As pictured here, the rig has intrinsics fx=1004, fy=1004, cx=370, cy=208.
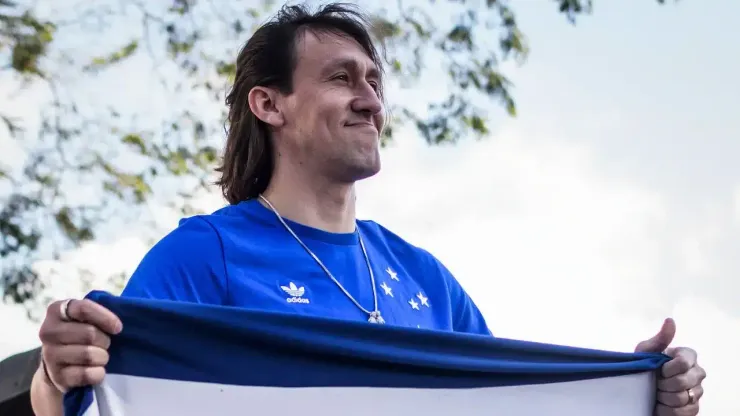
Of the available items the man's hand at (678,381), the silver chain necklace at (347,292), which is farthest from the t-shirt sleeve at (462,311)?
the man's hand at (678,381)

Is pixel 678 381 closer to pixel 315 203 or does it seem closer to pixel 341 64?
pixel 315 203

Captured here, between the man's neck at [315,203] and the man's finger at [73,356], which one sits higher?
the man's neck at [315,203]

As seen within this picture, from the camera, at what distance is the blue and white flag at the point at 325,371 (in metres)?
2.04

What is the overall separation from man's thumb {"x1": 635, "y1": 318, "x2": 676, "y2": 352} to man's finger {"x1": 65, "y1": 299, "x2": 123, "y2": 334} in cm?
134

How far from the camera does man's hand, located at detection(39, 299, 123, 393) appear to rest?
1856mm

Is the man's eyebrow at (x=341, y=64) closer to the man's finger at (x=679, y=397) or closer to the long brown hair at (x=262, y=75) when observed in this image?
the long brown hair at (x=262, y=75)

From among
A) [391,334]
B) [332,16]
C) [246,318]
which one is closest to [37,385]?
[246,318]

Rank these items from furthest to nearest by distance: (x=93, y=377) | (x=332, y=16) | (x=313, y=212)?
(x=332, y=16) < (x=313, y=212) < (x=93, y=377)

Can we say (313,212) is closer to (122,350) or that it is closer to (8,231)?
(122,350)

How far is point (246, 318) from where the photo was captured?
83.0 inches

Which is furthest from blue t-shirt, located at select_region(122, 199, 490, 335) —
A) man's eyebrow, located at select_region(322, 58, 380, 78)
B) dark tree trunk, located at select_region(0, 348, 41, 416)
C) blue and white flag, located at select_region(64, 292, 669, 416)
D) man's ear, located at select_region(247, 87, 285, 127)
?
dark tree trunk, located at select_region(0, 348, 41, 416)

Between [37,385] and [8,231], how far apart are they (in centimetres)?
524

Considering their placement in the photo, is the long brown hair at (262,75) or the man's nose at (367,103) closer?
the man's nose at (367,103)

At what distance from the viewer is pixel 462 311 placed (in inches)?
112
